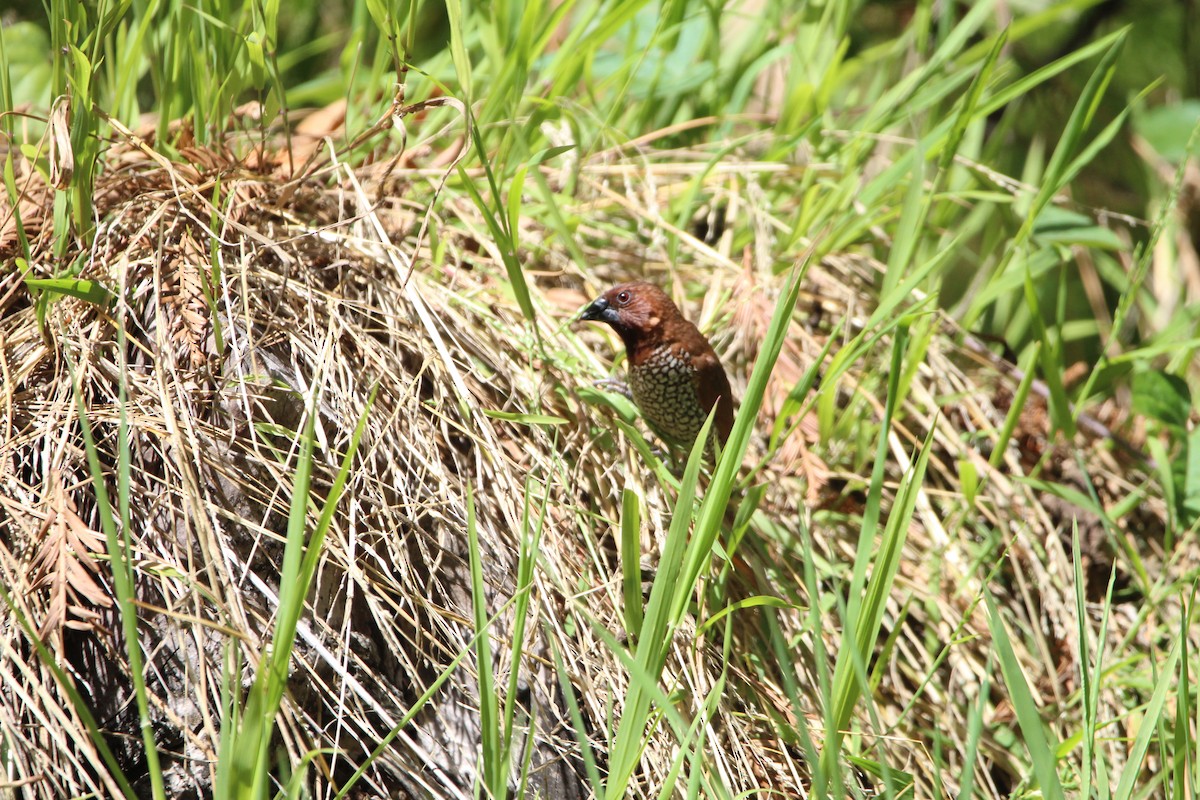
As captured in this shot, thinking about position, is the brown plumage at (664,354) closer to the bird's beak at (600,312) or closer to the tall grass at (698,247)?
the bird's beak at (600,312)

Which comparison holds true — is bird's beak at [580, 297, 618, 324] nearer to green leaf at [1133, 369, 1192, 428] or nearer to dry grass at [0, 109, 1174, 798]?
dry grass at [0, 109, 1174, 798]

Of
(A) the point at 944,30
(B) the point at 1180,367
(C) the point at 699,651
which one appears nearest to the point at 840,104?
(A) the point at 944,30

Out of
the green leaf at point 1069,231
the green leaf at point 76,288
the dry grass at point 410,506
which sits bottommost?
the dry grass at point 410,506

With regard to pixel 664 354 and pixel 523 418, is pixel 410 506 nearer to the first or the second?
pixel 523 418

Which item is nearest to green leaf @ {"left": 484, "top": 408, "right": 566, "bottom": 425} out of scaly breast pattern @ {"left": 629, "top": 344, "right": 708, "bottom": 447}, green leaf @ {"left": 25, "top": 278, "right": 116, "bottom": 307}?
scaly breast pattern @ {"left": 629, "top": 344, "right": 708, "bottom": 447}

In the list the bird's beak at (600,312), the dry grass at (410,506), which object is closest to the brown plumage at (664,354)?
the bird's beak at (600,312)

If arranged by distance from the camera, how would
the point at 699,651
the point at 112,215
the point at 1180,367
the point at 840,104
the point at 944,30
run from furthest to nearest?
the point at 840,104, the point at 944,30, the point at 1180,367, the point at 112,215, the point at 699,651

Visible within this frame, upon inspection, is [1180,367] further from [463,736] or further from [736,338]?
[463,736]
